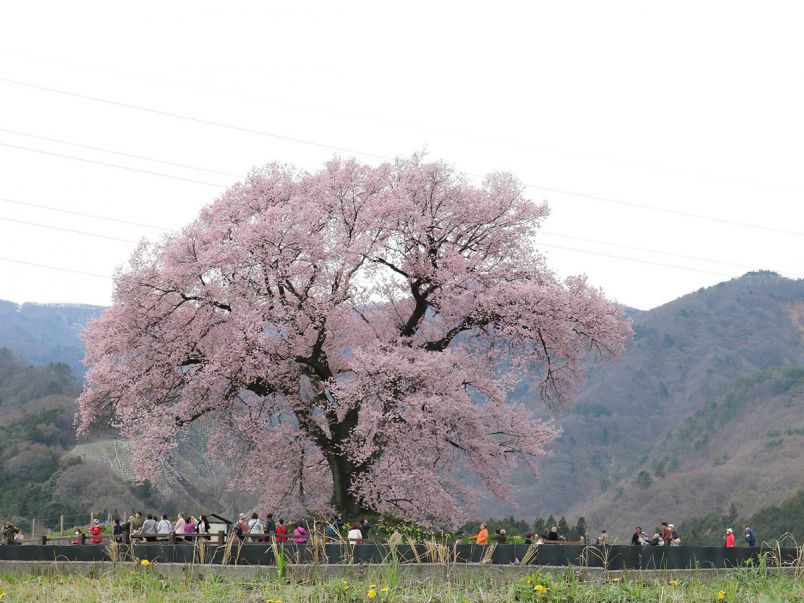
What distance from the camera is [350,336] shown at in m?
40.8

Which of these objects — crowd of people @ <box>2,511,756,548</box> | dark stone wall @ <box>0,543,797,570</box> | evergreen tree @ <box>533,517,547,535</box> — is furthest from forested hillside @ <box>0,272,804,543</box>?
dark stone wall @ <box>0,543,797,570</box>

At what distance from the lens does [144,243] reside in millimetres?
39062

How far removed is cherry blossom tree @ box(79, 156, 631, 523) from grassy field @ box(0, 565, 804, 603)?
15.6m

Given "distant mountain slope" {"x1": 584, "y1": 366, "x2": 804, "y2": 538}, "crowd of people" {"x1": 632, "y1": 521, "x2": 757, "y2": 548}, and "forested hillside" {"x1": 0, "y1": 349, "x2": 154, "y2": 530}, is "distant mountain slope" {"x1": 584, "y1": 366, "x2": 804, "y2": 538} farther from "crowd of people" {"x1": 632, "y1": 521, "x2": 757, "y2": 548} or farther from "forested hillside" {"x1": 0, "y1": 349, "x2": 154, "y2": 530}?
"crowd of people" {"x1": 632, "y1": 521, "x2": 757, "y2": 548}

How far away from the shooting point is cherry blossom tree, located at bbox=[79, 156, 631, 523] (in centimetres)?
3641

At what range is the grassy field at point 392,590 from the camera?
17.0m

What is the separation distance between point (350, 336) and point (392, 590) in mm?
24409

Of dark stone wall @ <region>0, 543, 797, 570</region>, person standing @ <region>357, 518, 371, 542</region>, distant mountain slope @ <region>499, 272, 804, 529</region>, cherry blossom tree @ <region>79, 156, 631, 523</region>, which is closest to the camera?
dark stone wall @ <region>0, 543, 797, 570</region>

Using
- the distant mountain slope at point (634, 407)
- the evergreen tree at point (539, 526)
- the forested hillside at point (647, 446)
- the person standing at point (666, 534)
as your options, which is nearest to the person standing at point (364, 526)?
the person standing at point (666, 534)

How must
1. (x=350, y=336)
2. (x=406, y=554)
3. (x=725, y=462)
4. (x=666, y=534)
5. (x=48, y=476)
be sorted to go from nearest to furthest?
(x=406, y=554), (x=666, y=534), (x=350, y=336), (x=48, y=476), (x=725, y=462)

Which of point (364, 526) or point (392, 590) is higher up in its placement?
point (392, 590)

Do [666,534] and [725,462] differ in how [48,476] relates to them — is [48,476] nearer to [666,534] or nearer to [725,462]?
[666,534]

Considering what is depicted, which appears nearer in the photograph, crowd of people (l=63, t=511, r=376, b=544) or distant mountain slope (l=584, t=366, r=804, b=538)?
crowd of people (l=63, t=511, r=376, b=544)

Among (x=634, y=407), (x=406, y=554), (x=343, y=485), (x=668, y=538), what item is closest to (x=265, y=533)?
(x=406, y=554)
